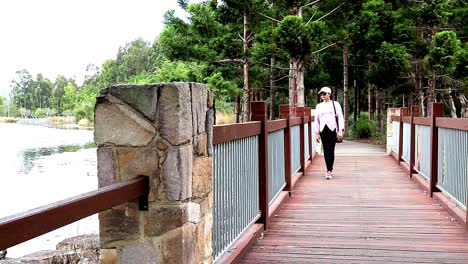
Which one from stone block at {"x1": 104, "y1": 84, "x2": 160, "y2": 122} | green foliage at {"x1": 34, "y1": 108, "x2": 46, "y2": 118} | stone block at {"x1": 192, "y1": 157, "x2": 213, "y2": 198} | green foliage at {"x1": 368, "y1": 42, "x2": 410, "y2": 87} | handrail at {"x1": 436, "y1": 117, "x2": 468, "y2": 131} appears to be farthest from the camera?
green foliage at {"x1": 34, "y1": 108, "x2": 46, "y2": 118}

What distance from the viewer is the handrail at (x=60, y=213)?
4.99ft

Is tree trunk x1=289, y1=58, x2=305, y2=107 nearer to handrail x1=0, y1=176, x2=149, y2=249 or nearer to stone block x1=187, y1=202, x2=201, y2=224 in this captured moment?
stone block x1=187, y1=202, x2=201, y2=224

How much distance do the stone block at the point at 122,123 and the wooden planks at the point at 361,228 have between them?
206 cm

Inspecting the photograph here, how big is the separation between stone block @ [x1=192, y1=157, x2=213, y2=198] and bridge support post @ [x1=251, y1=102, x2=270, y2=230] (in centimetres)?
211

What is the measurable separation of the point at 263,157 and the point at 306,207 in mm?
1574

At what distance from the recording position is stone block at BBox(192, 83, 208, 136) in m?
2.76

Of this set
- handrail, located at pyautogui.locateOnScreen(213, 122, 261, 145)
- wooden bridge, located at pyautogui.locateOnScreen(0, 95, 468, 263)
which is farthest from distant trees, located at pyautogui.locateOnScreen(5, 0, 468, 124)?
handrail, located at pyautogui.locateOnScreen(213, 122, 261, 145)

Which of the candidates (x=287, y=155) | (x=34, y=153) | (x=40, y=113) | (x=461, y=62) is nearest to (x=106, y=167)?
(x=287, y=155)

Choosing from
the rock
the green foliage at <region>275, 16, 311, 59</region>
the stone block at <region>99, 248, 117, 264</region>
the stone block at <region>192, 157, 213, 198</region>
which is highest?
the green foliage at <region>275, 16, 311, 59</region>

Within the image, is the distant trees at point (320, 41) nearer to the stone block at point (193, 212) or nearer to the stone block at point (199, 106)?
the stone block at point (199, 106)

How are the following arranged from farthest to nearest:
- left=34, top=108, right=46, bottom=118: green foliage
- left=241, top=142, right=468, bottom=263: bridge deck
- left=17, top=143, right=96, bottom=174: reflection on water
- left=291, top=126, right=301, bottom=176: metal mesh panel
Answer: left=34, top=108, right=46, bottom=118: green foliage
left=17, top=143, right=96, bottom=174: reflection on water
left=291, top=126, right=301, bottom=176: metal mesh panel
left=241, top=142, right=468, bottom=263: bridge deck

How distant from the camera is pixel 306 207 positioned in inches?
254

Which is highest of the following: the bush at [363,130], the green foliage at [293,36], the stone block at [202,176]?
the green foliage at [293,36]

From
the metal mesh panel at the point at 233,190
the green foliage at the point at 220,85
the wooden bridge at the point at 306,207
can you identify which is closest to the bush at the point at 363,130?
the green foliage at the point at 220,85
